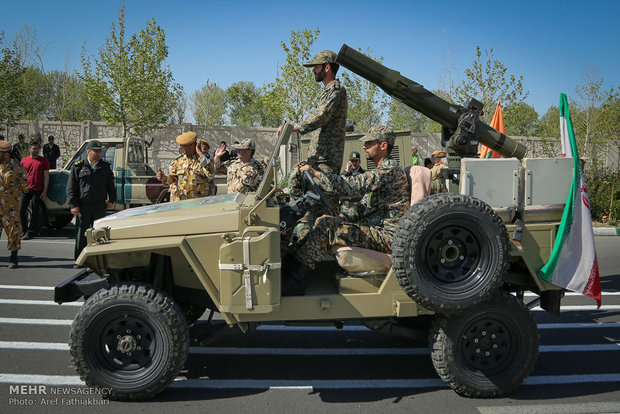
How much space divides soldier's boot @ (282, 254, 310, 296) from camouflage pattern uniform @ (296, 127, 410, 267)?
9 cm

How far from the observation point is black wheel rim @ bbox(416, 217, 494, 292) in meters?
3.71

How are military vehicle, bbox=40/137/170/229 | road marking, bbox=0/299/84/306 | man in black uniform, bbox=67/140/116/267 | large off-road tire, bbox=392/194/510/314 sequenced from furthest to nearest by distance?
military vehicle, bbox=40/137/170/229
man in black uniform, bbox=67/140/116/267
road marking, bbox=0/299/84/306
large off-road tire, bbox=392/194/510/314

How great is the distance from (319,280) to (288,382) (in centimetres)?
90

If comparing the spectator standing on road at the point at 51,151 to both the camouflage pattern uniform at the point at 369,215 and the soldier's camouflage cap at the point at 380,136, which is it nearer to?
the soldier's camouflage cap at the point at 380,136

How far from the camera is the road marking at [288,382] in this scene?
4.10 m

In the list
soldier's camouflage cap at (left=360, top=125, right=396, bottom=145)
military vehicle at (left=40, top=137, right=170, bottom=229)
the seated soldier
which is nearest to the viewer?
the seated soldier

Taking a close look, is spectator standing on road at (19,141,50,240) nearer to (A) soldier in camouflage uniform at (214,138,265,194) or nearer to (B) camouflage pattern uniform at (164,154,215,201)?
(B) camouflage pattern uniform at (164,154,215,201)

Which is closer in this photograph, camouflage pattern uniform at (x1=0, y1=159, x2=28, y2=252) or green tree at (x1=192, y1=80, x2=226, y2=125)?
camouflage pattern uniform at (x1=0, y1=159, x2=28, y2=252)

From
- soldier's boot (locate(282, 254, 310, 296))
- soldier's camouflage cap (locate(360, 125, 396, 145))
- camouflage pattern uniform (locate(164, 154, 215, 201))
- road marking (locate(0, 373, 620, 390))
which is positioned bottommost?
road marking (locate(0, 373, 620, 390))

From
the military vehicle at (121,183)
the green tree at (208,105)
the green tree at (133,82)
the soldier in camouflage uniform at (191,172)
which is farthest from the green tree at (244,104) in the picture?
the soldier in camouflage uniform at (191,172)

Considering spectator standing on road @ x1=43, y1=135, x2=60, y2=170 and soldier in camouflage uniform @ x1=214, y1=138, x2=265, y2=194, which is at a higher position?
spectator standing on road @ x1=43, y1=135, x2=60, y2=170

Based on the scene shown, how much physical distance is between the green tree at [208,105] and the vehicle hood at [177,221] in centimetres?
4522

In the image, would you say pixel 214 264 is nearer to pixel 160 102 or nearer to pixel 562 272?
pixel 562 272

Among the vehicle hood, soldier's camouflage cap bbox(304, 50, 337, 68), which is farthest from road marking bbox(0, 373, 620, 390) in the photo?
soldier's camouflage cap bbox(304, 50, 337, 68)
